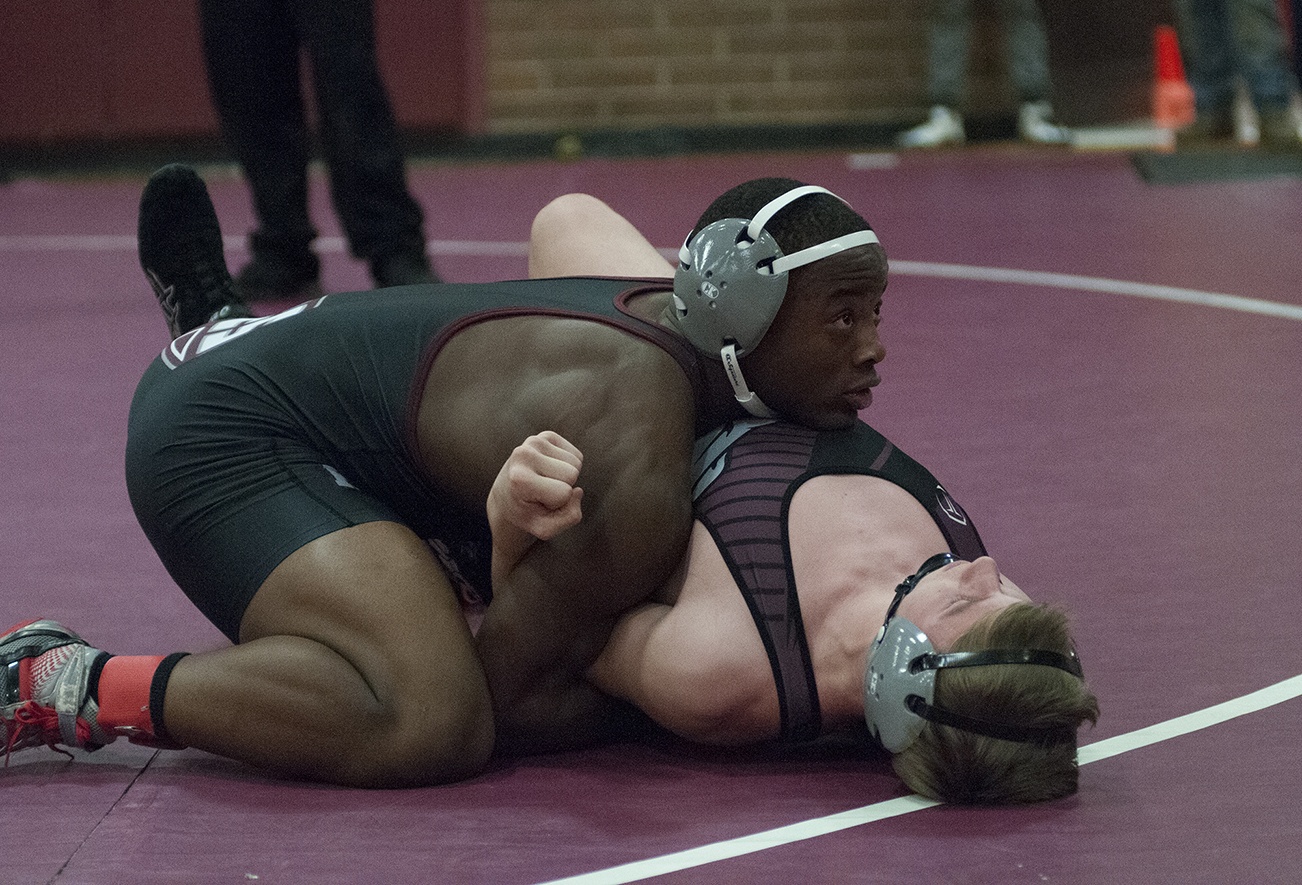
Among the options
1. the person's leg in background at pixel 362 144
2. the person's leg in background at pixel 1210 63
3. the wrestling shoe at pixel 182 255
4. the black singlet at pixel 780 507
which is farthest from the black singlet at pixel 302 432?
the person's leg in background at pixel 1210 63

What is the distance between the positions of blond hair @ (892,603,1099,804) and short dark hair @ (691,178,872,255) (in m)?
0.57

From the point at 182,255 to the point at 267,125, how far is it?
2454mm

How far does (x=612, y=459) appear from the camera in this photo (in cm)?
231

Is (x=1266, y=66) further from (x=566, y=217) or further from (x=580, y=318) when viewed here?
(x=580, y=318)

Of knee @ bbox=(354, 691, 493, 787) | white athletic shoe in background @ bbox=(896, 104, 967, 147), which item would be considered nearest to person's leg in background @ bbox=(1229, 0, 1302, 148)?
white athletic shoe in background @ bbox=(896, 104, 967, 147)

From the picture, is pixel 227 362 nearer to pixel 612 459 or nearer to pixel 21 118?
pixel 612 459

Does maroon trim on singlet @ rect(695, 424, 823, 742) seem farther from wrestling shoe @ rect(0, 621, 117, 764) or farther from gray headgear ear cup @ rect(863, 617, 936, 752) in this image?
wrestling shoe @ rect(0, 621, 117, 764)

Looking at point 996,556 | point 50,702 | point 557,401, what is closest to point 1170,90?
point 996,556

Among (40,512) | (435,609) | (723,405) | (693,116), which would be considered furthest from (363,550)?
(693,116)

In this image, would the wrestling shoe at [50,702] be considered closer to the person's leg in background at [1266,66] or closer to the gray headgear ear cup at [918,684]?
the gray headgear ear cup at [918,684]

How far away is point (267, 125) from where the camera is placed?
17.6 ft

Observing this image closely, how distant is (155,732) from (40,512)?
1.23m

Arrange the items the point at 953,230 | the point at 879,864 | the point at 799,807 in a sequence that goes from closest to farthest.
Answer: the point at 879,864, the point at 799,807, the point at 953,230

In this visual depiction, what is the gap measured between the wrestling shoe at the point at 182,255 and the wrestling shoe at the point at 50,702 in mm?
749
